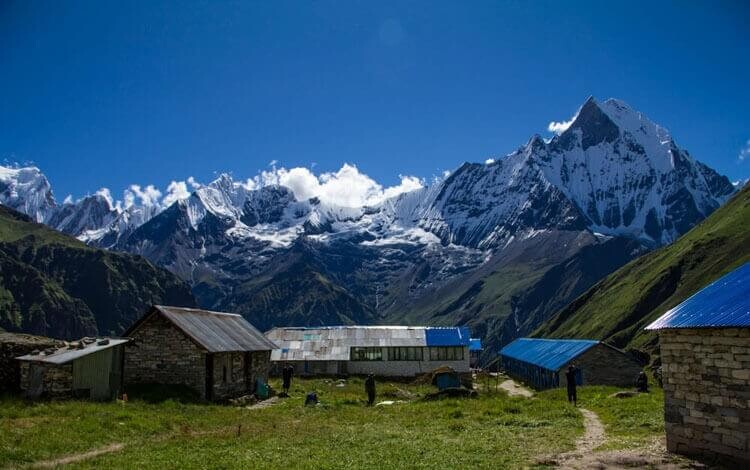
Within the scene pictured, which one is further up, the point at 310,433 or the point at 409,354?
the point at 409,354

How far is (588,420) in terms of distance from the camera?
107 ft

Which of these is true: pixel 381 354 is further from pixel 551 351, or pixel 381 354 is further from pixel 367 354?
pixel 551 351

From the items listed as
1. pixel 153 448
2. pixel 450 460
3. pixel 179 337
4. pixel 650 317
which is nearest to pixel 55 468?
pixel 153 448

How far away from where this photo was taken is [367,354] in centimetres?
8812

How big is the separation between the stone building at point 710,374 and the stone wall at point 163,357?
93.3 ft

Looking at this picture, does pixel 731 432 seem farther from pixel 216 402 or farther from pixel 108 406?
pixel 216 402

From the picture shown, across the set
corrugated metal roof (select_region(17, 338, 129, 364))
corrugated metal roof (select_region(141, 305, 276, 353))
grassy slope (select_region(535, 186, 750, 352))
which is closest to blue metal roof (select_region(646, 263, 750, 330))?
corrugated metal roof (select_region(17, 338, 129, 364))

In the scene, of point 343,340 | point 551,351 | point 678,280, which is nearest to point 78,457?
point 551,351

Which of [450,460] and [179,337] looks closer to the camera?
[450,460]

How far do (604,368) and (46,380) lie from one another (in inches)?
2164

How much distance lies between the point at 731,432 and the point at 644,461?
2967mm

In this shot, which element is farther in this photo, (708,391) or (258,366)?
(258,366)

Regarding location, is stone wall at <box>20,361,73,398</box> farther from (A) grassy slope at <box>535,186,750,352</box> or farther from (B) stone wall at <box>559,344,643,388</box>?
(A) grassy slope at <box>535,186,750,352</box>

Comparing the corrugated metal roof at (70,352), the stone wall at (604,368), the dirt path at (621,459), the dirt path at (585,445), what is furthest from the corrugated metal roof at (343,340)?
the dirt path at (621,459)
